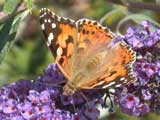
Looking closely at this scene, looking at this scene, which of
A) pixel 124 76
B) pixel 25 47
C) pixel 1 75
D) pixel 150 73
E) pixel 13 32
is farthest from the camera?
pixel 25 47

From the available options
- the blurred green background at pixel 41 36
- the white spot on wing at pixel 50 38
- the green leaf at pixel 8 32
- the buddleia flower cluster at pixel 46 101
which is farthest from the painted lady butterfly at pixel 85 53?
the blurred green background at pixel 41 36

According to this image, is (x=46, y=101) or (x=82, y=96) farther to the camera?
(x=82, y=96)

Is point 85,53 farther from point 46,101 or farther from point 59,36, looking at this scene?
point 46,101

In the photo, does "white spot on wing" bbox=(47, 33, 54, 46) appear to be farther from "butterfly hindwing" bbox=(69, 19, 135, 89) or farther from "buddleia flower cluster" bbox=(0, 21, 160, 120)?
"buddleia flower cluster" bbox=(0, 21, 160, 120)

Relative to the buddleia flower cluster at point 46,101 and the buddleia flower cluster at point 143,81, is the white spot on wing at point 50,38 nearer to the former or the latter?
the buddleia flower cluster at point 46,101

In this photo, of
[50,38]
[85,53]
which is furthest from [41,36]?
[50,38]

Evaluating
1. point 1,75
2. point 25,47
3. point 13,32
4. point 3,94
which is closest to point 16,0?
point 13,32

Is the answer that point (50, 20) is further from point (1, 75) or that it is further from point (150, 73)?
point (1, 75)
